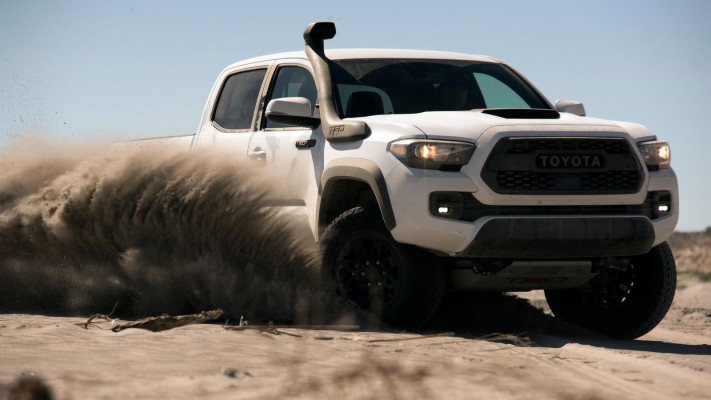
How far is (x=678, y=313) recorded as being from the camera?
11969mm

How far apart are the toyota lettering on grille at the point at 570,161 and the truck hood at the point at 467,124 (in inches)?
7.0

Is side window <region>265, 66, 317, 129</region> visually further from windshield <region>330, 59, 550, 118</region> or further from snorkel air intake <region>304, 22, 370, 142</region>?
windshield <region>330, 59, 550, 118</region>

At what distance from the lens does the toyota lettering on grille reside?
7.15m

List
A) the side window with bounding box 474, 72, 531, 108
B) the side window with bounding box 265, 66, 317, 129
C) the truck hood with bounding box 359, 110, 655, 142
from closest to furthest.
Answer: the truck hood with bounding box 359, 110, 655, 142, the side window with bounding box 265, 66, 317, 129, the side window with bounding box 474, 72, 531, 108

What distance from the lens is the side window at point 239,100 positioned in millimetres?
8953

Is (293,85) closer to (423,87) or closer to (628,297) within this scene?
(423,87)

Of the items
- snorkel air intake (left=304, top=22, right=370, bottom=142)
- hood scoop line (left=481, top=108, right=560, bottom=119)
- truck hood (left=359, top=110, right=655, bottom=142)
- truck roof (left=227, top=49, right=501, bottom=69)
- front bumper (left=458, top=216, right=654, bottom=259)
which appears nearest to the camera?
front bumper (left=458, top=216, right=654, bottom=259)

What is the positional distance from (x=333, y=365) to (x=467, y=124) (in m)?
2.15

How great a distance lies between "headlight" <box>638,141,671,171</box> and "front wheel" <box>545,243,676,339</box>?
2.17 ft

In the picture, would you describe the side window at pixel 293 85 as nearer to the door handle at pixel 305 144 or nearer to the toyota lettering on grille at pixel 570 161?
the door handle at pixel 305 144

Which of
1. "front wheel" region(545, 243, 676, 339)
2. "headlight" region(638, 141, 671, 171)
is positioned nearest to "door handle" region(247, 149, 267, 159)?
"front wheel" region(545, 243, 676, 339)

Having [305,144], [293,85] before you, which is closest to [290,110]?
[305,144]

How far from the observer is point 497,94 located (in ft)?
28.5

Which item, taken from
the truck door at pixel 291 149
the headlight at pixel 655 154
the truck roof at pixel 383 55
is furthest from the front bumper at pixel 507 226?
the truck roof at pixel 383 55
